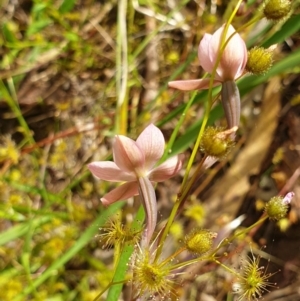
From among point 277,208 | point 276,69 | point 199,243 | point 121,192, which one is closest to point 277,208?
point 277,208

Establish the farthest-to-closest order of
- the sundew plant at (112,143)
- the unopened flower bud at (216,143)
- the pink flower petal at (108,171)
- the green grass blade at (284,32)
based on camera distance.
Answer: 1. the sundew plant at (112,143)
2. the green grass blade at (284,32)
3. the pink flower petal at (108,171)
4. the unopened flower bud at (216,143)

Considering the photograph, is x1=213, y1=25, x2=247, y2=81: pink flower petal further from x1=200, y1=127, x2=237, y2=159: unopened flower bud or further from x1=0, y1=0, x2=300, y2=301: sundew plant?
x1=0, y1=0, x2=300, y2=301: sundew plant

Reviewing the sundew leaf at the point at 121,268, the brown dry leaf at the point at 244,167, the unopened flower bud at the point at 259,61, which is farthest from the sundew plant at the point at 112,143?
the unopened flower bud at the point at 259,61

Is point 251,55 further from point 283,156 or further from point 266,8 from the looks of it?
point 283,156

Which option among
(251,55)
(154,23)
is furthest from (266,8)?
(154,23)

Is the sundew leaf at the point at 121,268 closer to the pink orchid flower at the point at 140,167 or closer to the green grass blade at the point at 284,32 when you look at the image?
the pink orchid flower at the point at 140,167

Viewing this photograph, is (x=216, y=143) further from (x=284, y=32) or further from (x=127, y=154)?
(x=284, y=32)

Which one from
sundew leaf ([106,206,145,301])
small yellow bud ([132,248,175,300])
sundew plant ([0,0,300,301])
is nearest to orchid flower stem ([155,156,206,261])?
small yellow bud ([132,248,175,300])
